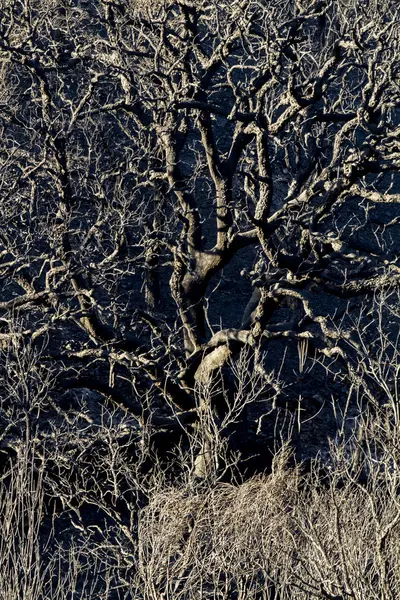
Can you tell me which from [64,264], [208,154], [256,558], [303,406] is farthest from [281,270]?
[303,406]

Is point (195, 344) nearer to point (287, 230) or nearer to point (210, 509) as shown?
point (287, 230)

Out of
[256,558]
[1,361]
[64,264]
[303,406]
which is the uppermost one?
[64,264]

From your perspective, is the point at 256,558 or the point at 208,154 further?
the point at 208,154

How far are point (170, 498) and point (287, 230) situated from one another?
326cm

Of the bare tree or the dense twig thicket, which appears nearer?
the dense twig thicket

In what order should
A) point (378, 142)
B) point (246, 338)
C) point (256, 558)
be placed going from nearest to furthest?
point (256, 558), point (378, 142), point (246, 338)

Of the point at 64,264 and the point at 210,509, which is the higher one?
the point at 64,264

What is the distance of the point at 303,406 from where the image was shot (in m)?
14.3

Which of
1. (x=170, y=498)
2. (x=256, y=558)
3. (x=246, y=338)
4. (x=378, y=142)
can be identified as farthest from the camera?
(x=246, y=338)

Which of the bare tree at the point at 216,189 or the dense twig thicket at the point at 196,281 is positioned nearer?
the dense twig thicket at the point at 196,281

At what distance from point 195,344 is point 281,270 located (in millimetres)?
1735

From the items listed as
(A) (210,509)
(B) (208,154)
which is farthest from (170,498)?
(B) (208,154)

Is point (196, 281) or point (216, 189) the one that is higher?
point (216, 189)

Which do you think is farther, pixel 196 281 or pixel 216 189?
pixel 196 281
